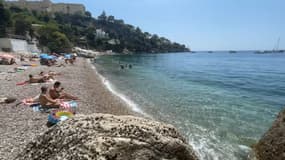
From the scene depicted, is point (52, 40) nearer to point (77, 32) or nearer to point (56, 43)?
point (56, 43)

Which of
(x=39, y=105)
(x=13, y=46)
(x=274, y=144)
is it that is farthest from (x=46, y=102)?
(x=13, y=46)

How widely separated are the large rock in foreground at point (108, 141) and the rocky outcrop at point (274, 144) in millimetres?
3616

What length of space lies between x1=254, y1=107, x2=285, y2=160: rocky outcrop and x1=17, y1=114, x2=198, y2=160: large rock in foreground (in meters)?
3.62

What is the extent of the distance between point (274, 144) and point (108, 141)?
527cm

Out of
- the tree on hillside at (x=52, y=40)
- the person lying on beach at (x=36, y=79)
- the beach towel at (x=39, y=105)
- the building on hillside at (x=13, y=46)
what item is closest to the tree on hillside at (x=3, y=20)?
the building on hillside at (x=13, y=46)

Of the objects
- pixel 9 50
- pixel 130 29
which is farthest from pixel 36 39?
pixel 130 29

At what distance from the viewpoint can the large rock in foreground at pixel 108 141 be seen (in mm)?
3266

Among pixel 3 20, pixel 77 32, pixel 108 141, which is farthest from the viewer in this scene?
pixel 77 32

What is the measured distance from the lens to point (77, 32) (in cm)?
11650

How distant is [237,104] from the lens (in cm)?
1641

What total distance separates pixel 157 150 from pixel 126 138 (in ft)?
1.65

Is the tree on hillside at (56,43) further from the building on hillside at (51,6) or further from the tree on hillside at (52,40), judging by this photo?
the building on hillside at (51,6)

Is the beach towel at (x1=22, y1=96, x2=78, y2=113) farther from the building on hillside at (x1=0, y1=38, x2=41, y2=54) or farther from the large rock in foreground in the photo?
the building on hillside at (x1=0, y1=38, x2=41, y2=54)

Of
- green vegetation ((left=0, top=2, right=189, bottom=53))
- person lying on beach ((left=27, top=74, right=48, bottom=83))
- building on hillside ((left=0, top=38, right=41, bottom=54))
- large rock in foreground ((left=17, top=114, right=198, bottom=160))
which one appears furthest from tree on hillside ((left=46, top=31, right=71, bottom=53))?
large rock in foreground ((left=17, top=114, right=198, bottom=160))
